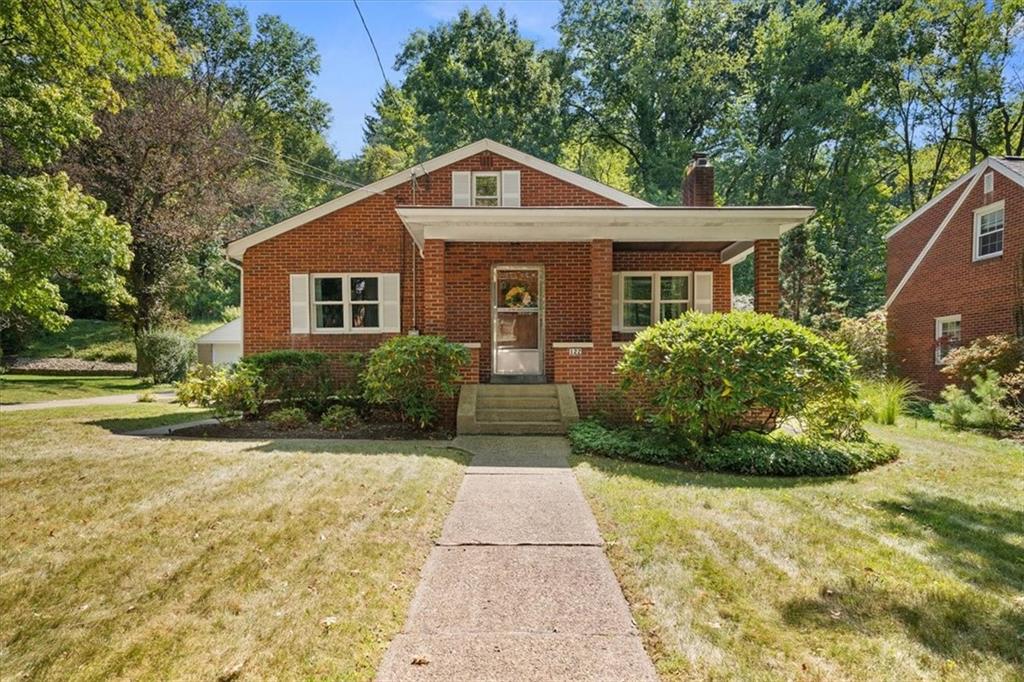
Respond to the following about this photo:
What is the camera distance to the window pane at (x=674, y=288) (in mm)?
11805

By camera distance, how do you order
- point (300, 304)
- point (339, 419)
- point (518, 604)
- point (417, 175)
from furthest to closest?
point (417, 175) < point (300, 304) < point (339, 419) < point (518, 604)

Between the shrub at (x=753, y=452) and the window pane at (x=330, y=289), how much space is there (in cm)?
745

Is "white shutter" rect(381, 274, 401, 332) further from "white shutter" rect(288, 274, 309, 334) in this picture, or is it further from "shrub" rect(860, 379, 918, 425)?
"shrub" rect(860, 379, 918, 425)

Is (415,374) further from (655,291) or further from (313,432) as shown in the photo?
(655,291)

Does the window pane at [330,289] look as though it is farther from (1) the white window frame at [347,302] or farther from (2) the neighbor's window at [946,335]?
(2) the neighbor's window at [946,335]

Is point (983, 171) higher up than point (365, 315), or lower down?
higher up

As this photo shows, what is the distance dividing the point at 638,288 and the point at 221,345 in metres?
18.4

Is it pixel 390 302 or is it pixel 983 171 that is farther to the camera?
pixel 983 171

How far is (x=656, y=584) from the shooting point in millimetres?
3387

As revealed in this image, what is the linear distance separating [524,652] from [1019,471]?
765 cm

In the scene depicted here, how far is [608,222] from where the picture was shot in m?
9.06

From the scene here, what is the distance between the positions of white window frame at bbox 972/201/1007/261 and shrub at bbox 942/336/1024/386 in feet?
8.23

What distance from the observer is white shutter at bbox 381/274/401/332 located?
1242 centimetres

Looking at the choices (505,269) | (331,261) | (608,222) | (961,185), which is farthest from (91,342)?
(961,185)
